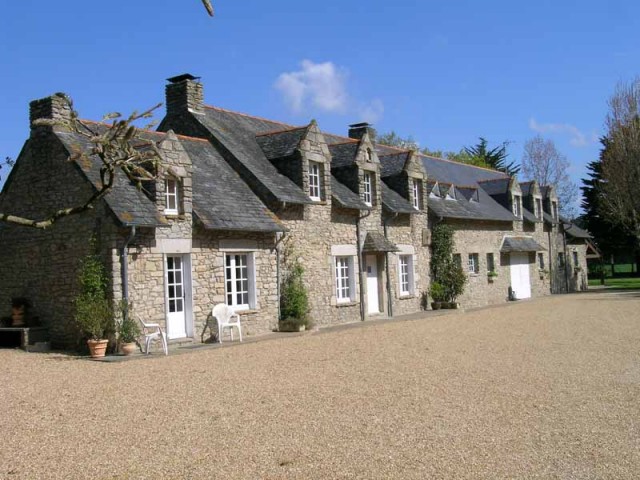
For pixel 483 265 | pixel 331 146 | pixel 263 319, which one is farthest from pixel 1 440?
pixel 483 265

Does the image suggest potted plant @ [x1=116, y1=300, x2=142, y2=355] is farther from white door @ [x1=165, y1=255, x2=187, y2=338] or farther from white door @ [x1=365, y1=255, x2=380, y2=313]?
white door @ [x1=365, y1=255, x2=380, y2=313]

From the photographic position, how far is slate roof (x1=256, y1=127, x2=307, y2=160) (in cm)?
1997

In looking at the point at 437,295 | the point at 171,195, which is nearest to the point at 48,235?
the point at 171,195

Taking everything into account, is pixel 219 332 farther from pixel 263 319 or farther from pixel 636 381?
pixel 636 381

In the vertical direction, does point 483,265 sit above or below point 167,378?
above

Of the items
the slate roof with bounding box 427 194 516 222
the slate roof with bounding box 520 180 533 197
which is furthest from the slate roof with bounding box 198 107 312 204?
the slate roof with bounding box 520 180 533 197

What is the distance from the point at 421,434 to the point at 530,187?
29353mm

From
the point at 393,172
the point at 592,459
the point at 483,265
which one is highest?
the point at 393,172

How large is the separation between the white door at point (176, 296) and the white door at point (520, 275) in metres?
18.5

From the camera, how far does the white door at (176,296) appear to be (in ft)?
51.2

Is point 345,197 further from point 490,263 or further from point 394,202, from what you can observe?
point 490,263

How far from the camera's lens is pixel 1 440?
738cm

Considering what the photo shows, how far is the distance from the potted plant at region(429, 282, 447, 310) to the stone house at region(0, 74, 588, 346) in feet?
1.84

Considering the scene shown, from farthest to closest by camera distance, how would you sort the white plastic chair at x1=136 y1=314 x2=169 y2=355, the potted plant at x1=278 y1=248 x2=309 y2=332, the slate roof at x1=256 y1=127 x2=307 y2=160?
1. the slate roof at x1=256 y1=127 x2=307 y2=160
2. the potted plant at x1=278 y1=248 x2=309 y2=332
3. the white plastic chair at x1=136 y1=314 x2=169 y2=355
